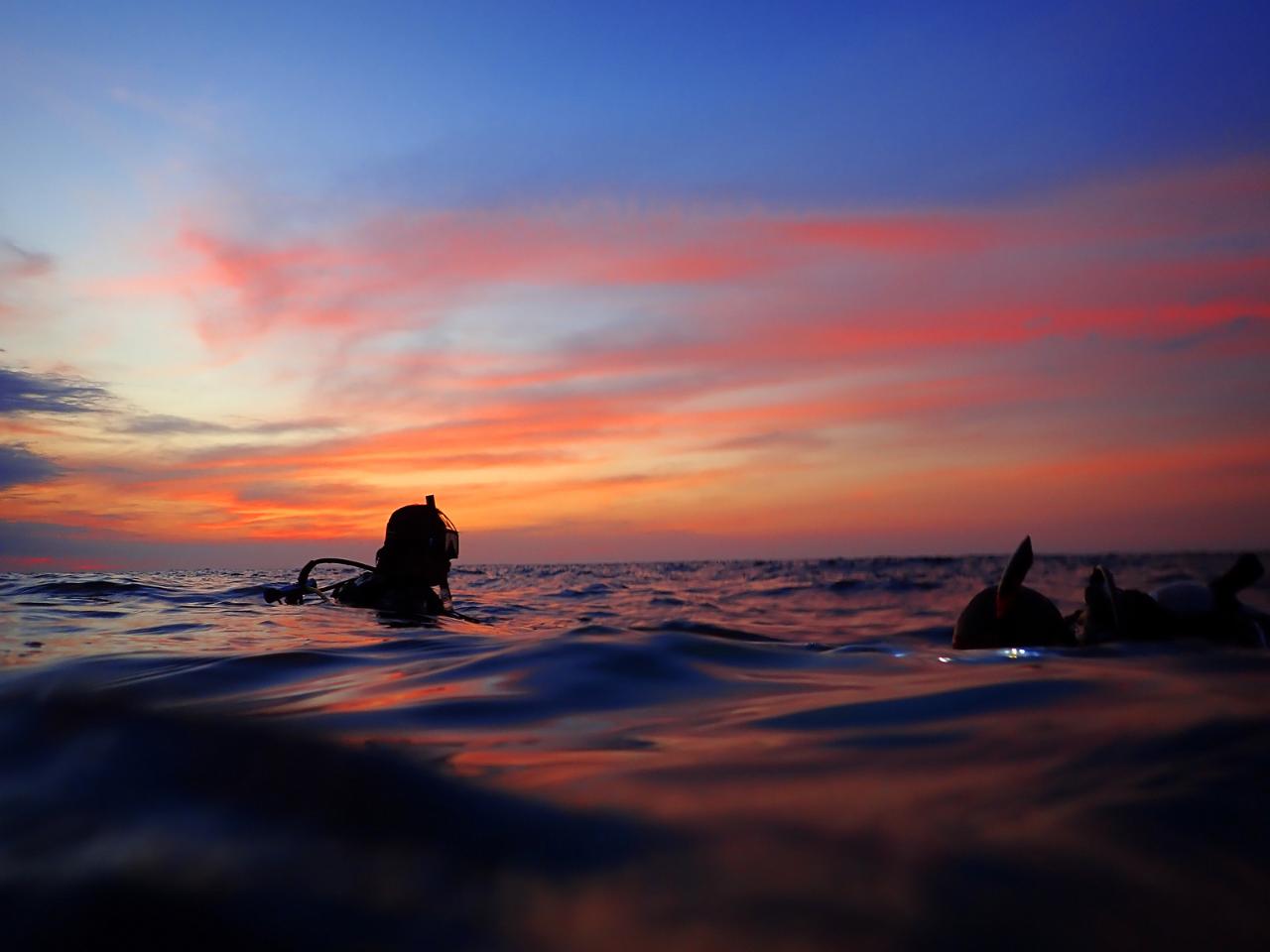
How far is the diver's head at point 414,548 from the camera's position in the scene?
11195 millimetres

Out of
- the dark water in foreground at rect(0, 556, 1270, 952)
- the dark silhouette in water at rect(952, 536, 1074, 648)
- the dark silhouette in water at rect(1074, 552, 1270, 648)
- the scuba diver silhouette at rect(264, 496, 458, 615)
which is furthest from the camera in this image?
the scuba diver silhouette at rect(264, 496, 458, 615)

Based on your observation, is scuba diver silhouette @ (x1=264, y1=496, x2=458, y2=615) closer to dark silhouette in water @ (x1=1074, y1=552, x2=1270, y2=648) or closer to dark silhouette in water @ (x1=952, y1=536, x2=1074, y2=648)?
dark silhouette in water @ (x1=952, y1=536, x2=1074, y2=648)

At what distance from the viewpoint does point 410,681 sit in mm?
3934

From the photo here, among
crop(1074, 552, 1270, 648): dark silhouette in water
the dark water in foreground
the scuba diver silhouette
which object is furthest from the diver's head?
crop(1074, 552, 1270, 648): dark silhouette in water

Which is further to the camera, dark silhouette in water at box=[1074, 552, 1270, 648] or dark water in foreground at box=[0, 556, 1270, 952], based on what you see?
dark silhouette in water at box=[1074, 552, 1270, 648]

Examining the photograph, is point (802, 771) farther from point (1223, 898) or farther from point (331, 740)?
point (331, 740)

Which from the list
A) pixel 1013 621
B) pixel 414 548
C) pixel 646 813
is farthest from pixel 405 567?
pixel 646 813

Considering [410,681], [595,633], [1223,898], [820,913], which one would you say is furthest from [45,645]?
[1223,898]

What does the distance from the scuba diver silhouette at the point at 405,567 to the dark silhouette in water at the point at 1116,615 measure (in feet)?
25.3

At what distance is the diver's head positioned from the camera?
1120 centimetres

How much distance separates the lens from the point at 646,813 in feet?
5.37

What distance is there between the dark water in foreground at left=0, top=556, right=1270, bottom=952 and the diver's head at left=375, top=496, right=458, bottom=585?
7.56 meters

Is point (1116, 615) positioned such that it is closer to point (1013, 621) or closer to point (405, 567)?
point (1013, 621)

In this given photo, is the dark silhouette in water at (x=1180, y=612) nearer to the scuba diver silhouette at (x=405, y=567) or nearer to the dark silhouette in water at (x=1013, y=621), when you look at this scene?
the dark silhouette in water at (x=1013, y=621)
